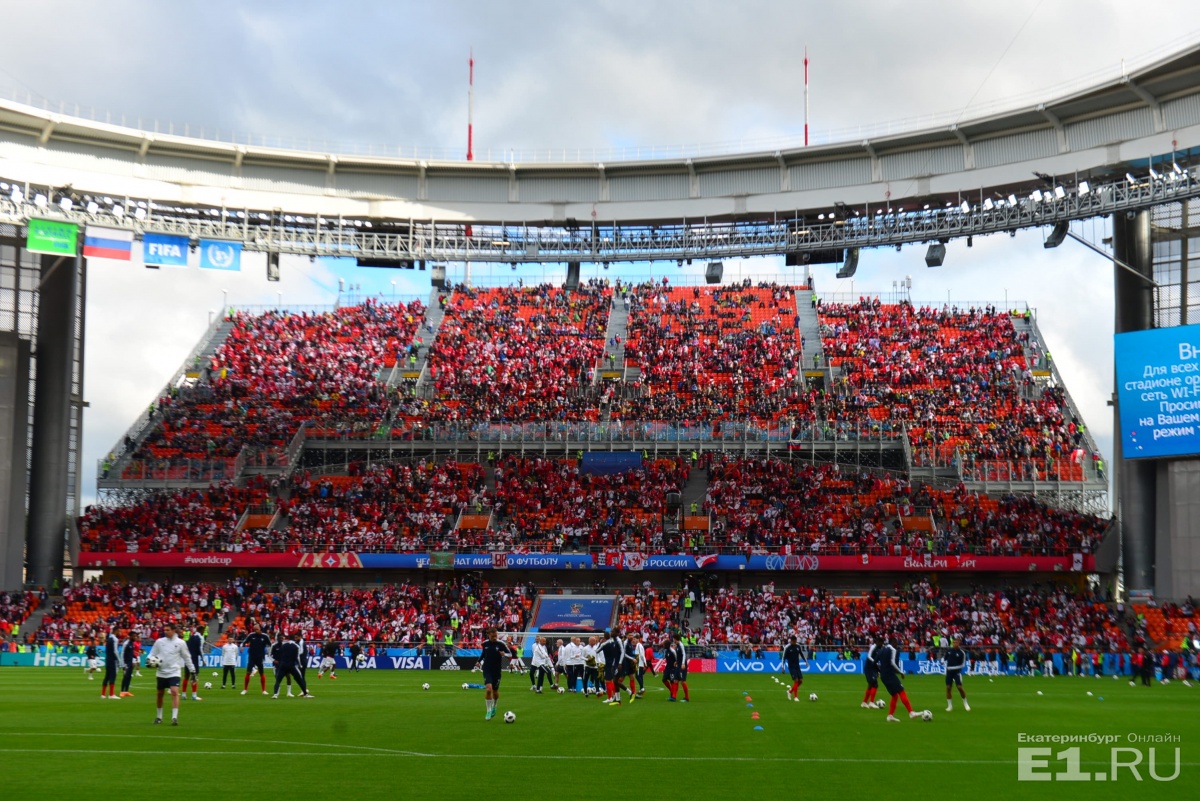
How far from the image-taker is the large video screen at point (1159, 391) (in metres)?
40.9

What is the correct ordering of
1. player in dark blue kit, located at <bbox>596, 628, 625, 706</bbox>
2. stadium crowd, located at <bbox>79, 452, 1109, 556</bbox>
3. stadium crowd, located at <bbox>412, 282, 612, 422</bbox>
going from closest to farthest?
player in dark blue kit, located at <bbox>596, 628, 625, 706</bbox> → stadium crowd, located at <bbox>79, 452, 1109, 556</bbox> → stadium crowd, located at <bbox>412, 282, 612, 422</bbox>

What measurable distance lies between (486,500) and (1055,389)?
29.7m

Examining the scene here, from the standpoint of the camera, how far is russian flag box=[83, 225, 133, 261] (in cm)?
4072

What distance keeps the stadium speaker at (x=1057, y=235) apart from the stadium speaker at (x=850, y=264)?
6.60 metres

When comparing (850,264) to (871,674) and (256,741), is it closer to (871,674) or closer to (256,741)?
(871,674)

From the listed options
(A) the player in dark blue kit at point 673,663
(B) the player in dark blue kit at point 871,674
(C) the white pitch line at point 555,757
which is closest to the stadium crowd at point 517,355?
(A) the player in dark blue kit at point 673,663

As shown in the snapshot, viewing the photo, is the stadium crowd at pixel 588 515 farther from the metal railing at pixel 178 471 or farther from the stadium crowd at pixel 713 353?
the stadium crowd at pixel 713 353

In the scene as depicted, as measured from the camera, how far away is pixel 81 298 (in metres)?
53.8

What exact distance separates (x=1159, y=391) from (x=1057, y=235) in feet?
22.2

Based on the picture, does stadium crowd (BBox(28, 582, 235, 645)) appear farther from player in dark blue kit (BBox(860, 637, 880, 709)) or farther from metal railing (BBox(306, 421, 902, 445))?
player in dark blue kit (BBox(860, 637, 880, 709))

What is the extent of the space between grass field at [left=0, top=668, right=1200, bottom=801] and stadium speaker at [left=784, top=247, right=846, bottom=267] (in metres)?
19.6

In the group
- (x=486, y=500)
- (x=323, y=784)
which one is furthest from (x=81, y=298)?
(x=323, y=784)

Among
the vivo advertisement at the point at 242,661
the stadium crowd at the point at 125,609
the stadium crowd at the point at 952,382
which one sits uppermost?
the stadium crowd at the point at 952,382

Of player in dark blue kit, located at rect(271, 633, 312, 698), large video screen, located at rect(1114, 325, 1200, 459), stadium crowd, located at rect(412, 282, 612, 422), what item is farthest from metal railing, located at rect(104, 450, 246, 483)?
large video screen, located at rect(1114, 325, 1200, 459)
